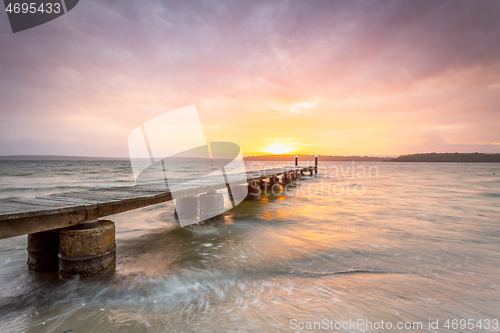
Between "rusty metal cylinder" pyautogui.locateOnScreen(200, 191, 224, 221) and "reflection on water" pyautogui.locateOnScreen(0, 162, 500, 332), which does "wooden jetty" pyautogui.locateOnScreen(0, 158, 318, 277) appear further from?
"rusty metal cylinder" pyautogui.locateOnScreen(200, 191, 224, 221)

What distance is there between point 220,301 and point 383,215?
7.36 meters

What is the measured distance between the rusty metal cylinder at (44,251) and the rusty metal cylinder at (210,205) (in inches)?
161

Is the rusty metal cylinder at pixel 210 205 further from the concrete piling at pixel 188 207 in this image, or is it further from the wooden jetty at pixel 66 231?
the wooden jetty at pixel 66 231

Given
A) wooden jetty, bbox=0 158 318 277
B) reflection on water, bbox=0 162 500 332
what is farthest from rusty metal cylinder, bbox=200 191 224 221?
wooden jetty, bbox=0 158 318 277

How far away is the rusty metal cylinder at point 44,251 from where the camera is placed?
3649 millimetres

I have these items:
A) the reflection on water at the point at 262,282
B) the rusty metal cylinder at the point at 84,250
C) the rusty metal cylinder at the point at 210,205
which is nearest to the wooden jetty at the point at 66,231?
the rusty metal cylinder at the point at 84,250

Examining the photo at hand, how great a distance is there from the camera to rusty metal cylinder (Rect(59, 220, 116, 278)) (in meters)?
3.31

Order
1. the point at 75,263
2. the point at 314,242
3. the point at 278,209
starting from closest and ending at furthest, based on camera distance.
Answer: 1. the point at 75,263
2. the point at 314,242
3. the point at 278,209

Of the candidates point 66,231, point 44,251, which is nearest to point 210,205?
point 44,251

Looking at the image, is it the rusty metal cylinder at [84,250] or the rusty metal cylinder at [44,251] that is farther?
the rusty metal cylinder at [44,251]

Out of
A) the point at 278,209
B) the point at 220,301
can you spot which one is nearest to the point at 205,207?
the point at 278,209

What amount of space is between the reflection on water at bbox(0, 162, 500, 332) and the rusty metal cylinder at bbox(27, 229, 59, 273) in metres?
0.17

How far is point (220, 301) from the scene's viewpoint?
305 centimetres

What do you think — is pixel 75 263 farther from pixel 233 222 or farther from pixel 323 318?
pixel 233 222
